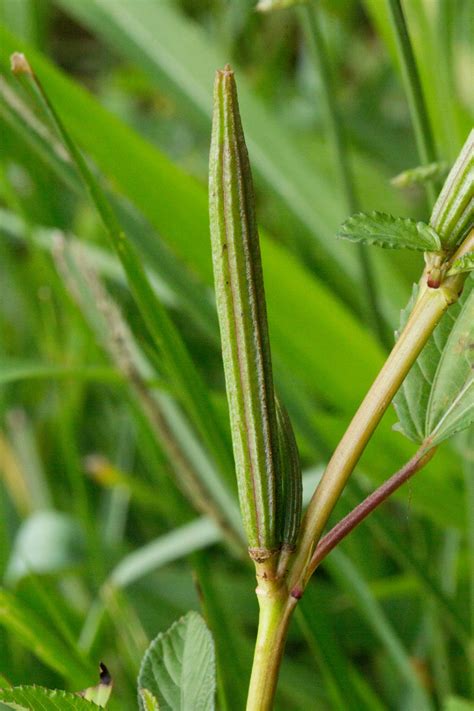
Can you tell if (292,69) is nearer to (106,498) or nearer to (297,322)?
(106,498)

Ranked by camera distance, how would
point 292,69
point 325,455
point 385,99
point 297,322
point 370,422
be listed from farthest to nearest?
1. point 292,69
2. point 385,99
3. point 297,322
4. point 325,455
5. point 370,422

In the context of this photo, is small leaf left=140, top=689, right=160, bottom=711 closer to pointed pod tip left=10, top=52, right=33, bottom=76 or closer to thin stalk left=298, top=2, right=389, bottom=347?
pointed pod tip left=10, top=52, right=33, bottom=76

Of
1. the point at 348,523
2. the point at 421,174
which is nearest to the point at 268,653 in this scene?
the point at 348,523

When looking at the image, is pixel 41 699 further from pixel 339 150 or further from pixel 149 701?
pixel 339 150

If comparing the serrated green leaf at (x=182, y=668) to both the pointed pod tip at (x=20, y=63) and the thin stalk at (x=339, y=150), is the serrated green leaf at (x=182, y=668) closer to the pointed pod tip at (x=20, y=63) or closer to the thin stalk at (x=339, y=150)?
the pointed pod tip at (x=20, y=63)

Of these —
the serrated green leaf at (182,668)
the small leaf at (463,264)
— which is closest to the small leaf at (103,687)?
the serrated green leaf at (182,668)

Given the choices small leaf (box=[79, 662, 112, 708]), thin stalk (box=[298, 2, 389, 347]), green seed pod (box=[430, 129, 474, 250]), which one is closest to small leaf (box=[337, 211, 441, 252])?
green seed pod (box=[430, 129, 474, 250])

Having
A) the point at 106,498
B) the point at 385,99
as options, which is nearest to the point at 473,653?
the point at 106,498
